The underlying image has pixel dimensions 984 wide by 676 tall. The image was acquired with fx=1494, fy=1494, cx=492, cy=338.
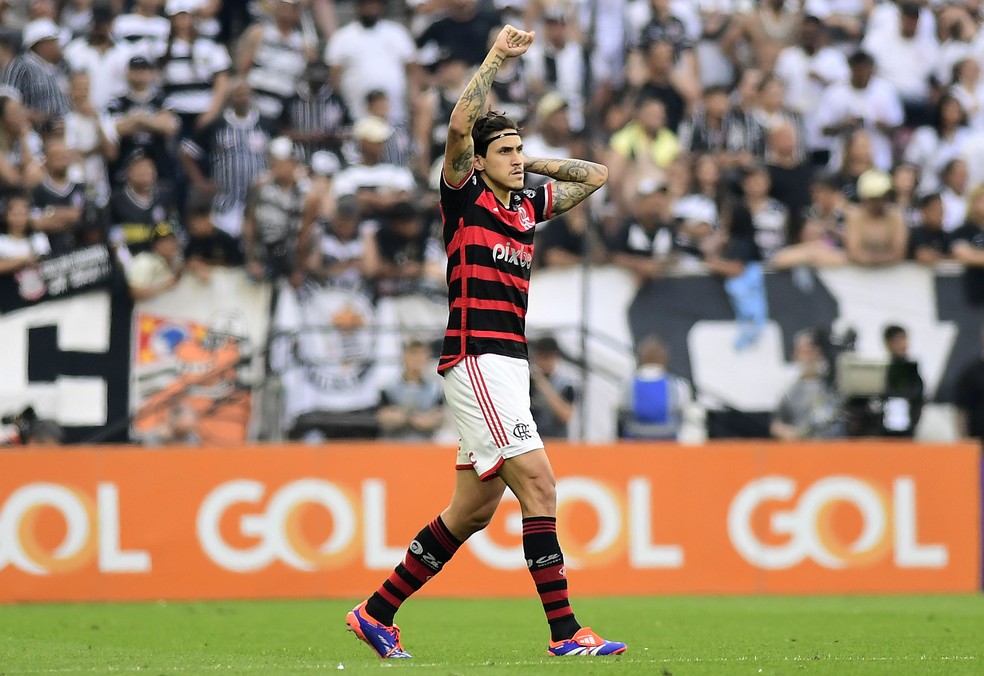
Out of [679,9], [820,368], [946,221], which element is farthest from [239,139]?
[946,221]

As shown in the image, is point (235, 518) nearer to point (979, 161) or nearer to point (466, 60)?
point (466, 60)

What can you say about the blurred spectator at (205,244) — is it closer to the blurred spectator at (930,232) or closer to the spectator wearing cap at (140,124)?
the spectator wearing cap at (140,124)

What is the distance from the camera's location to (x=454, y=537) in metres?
7.06

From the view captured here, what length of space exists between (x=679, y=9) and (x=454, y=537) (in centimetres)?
1079

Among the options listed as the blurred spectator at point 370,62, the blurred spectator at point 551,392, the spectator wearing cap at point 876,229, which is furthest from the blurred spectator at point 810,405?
the blurred spectator at point 370,62

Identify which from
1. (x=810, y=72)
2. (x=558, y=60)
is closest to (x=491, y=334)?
(x=558, y=60)

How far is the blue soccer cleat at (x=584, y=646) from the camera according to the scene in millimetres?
6711

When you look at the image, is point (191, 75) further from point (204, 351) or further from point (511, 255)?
point (511, 255)

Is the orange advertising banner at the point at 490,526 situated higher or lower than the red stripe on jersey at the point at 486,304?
lower

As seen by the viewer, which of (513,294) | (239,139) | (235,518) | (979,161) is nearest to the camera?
(513,294)

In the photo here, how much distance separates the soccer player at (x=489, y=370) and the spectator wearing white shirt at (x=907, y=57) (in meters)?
10.6

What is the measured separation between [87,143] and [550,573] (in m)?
9.66

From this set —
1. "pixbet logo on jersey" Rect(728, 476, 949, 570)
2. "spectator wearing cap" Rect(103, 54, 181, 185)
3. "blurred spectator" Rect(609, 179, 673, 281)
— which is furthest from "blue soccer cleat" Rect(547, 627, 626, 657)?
"spectator wearing cap" Rect(103, 54, 181, 185)

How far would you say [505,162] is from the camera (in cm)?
697
